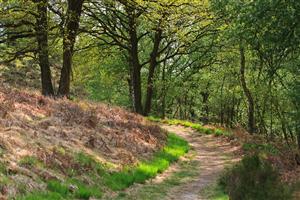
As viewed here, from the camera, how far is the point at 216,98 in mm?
51812

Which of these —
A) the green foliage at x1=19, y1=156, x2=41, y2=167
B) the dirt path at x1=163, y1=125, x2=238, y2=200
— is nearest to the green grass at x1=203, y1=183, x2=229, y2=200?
the dirt path at x1=163, y1=125, x2=238, y2=200

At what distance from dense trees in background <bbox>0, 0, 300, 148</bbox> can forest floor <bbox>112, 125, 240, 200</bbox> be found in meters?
3.12

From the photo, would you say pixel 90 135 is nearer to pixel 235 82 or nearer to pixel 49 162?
pixel 49 162

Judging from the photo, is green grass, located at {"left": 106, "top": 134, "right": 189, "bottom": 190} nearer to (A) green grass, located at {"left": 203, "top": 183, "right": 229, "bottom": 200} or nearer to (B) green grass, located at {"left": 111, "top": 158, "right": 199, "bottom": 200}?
(B) green grass, located at {"left": 111, "top": 158, "right": 199, "bottom": 200}

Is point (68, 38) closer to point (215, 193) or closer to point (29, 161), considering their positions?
point (215, 193)

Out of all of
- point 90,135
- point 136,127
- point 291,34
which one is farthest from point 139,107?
point 291,34

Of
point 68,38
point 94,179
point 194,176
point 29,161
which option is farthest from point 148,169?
point 68,38

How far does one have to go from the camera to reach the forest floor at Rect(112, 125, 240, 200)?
12.7 metres

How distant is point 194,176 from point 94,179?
4903 mm

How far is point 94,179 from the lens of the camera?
1204cm

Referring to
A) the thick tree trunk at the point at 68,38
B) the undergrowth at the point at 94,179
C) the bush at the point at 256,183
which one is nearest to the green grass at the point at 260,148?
the undergrowth at the point at 94,179

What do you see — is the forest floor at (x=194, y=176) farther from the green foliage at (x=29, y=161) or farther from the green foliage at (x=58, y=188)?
the green foliage at (x=29, y=161)

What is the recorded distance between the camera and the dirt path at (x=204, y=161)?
1323cm

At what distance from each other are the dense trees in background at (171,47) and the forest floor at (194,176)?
3.12 metres
